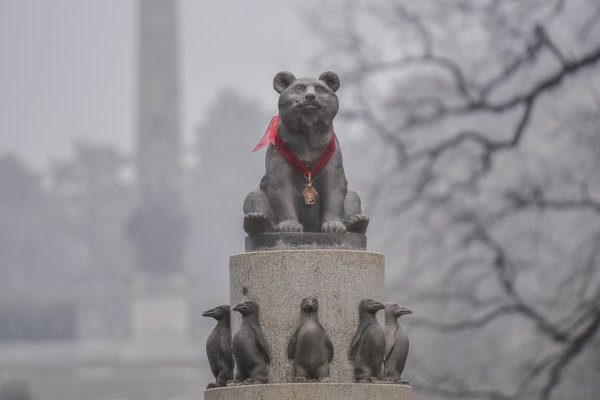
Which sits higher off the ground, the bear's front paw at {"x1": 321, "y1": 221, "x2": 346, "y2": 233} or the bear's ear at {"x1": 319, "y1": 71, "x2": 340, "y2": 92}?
the bear's ear at {"x1": 319, "y1": 71, "x2": 340, "y2": 92}

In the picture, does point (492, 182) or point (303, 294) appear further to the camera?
point (492, 182)

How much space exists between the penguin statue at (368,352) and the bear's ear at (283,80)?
183 centimetres

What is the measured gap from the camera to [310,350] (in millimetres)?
10914

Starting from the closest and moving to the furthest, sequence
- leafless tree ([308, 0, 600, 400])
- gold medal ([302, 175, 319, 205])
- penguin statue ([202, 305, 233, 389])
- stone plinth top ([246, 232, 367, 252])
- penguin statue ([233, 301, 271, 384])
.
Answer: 1. penguin statue ([233, 301, 271, 384])
2. stone plinth top ([246, 232, 367, 252])
3. penguin statue ([202, 305, 233, 389])
4. gold medal ([302, 175, 319, 205])
5. leafless tree ([308, 0, 600, 400])

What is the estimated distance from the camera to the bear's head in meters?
11.4

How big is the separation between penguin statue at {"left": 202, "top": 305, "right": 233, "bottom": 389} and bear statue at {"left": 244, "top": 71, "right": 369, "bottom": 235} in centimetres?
68

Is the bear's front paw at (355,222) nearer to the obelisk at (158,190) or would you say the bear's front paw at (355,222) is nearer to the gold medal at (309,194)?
the gold medal at (309,194)

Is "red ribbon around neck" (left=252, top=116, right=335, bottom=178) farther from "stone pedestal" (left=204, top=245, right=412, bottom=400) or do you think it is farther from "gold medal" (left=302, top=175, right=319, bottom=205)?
"stone pedestal" (left=204, top=245, right=412, bottom=400)

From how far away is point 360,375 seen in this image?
11094 mm

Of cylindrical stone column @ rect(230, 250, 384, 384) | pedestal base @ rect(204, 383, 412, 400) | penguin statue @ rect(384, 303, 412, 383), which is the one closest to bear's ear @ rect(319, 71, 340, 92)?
cylindrical stone column @ rect(230, 250, 384, 384)

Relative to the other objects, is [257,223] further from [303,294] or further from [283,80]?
[283,80]

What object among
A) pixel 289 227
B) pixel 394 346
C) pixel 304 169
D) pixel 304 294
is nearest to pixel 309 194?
pixel 304 169

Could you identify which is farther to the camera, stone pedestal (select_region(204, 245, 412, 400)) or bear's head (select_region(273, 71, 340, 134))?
bear's head (select_region(273, 71, 340, 134))

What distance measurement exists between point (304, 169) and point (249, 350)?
4.90ft
